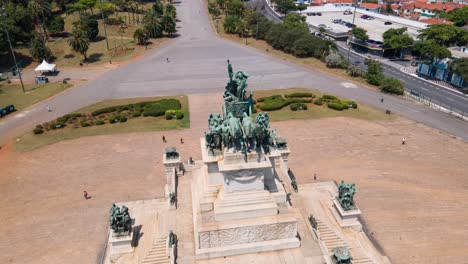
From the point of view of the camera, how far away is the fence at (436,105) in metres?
59.3

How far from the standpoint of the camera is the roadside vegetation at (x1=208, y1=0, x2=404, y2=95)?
72188mm

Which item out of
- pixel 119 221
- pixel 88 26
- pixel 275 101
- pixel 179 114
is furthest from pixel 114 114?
pixel 88 26

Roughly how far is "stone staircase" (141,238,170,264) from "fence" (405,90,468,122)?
2110 inches

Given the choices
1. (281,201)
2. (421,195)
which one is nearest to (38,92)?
(281,201)

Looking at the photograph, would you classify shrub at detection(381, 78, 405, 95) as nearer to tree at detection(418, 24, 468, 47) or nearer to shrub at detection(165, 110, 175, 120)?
tree at detection(418, 24, 468, 47)

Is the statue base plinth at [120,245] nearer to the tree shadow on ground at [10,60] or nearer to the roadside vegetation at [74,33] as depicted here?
the roadside vegetation at [74,33]

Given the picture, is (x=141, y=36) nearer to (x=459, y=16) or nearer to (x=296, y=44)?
(x=296, y=44)

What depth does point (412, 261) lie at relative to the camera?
2967 cm

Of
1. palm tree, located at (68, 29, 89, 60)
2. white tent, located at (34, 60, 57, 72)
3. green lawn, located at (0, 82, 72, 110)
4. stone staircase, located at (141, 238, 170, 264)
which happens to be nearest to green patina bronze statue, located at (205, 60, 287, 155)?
stone staircase, located at (141, 238, 170, 264)

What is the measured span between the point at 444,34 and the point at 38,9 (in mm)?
102799

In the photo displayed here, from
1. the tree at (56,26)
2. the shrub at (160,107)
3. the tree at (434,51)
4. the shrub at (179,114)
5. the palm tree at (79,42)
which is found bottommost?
the shrub at (179,114)

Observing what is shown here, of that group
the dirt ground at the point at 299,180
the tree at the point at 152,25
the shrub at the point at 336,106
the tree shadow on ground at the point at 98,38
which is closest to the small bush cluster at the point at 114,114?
the dirt ground at the point at 299,180

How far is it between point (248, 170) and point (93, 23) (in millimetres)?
83498

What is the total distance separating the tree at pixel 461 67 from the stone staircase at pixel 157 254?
2639 inches
